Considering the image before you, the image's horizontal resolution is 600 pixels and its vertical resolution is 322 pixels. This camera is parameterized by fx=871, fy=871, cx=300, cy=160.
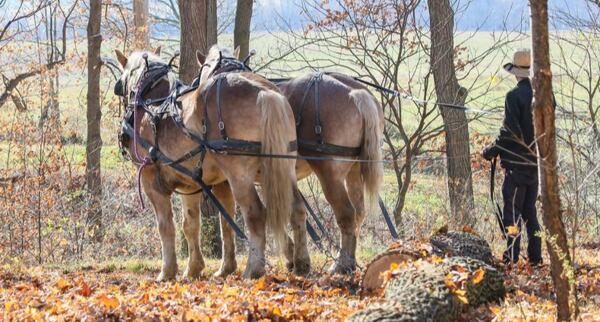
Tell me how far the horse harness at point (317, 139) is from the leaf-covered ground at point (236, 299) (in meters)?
1.28

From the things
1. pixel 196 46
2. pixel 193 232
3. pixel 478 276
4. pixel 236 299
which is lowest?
pixel 236 299

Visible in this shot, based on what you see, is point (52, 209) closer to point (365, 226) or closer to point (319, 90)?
point (365, 226)

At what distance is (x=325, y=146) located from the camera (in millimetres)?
8875

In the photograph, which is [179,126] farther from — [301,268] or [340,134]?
[301,268]

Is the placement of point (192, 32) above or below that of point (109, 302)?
above

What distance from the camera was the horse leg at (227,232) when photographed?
9375 millimetres

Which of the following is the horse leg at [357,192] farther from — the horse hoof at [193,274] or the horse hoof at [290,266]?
the horse hoof at [193,274]

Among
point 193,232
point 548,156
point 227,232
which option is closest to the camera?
point 548,156

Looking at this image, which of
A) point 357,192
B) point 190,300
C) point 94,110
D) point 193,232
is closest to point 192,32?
point 193,232

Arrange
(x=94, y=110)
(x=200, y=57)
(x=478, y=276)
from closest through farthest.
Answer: (x=478, y=276), (x=200, y=57), (x=94, y=110)

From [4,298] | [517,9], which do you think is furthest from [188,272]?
[517,9]

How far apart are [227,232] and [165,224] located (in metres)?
0.69

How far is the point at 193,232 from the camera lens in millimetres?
9672

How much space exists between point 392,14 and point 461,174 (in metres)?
2.88
